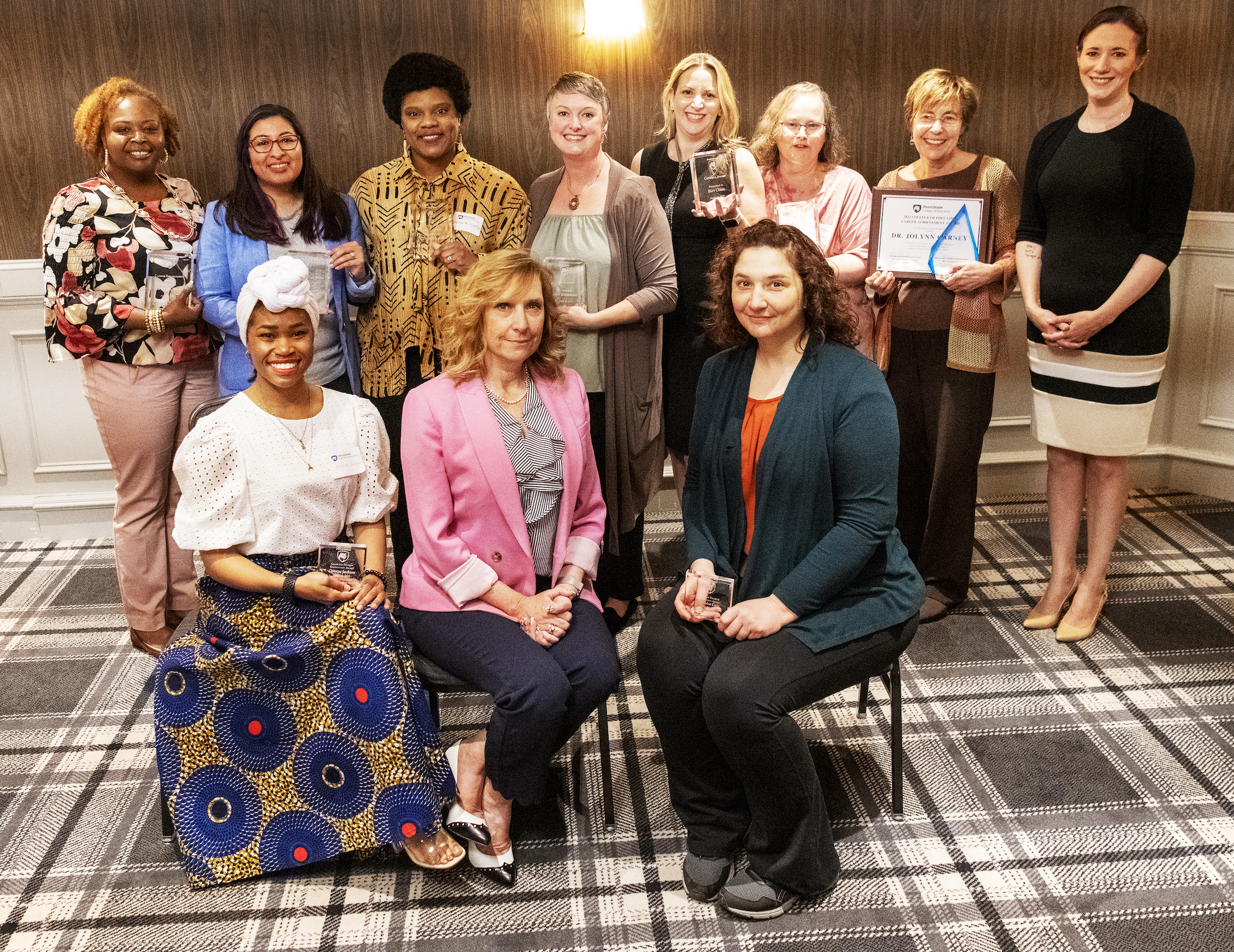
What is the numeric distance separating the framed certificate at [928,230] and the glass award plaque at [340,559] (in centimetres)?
193

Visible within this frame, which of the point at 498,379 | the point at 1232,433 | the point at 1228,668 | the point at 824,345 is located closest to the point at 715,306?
the point at 824,345

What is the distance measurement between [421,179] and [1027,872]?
8.13 ft

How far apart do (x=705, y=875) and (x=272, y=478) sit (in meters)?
1.36

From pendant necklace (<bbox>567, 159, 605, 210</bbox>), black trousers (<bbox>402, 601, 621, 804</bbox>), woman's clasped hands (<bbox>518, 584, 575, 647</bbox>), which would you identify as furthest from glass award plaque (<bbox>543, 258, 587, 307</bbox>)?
black trousers (<bbox>402, 601, 621, 804</bbox>)

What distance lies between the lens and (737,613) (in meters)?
2.48

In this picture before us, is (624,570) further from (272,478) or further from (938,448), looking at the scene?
(272,478)

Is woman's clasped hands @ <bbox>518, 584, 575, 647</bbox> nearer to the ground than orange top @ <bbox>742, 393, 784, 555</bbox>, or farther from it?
nearer to the ground

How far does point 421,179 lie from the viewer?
3.26 meters

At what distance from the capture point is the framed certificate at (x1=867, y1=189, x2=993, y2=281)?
3.43 metres

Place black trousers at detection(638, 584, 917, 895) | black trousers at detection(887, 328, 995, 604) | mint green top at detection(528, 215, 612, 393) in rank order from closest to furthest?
black trousers at detection(638, 584, 917, 895)
mint green top at detection(528, 215, 612, 393)
black trousers at detection(887, 328, 995, 604)

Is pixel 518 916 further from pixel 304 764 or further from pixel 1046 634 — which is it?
pixel 1046 634

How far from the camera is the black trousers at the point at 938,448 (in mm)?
3611

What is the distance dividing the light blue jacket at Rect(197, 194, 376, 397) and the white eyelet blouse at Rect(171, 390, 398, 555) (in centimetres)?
66

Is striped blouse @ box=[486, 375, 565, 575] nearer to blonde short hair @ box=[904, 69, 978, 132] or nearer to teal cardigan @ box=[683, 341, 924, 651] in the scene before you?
Result: teal cardigan @ box=[683, 341, 924, 651]
